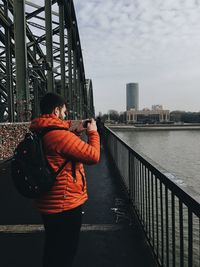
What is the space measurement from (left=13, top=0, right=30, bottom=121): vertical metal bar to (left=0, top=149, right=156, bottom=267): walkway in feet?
24.5

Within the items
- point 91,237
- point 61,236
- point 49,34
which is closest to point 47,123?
point 61,236

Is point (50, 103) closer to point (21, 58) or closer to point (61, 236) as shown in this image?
point (61, 236)

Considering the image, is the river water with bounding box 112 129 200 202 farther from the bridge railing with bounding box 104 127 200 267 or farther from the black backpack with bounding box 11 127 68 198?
the black backpack with bounding box 11 127 68 198

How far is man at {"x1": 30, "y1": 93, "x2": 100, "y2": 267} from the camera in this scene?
8.14 feet

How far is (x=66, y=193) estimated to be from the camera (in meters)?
2.53

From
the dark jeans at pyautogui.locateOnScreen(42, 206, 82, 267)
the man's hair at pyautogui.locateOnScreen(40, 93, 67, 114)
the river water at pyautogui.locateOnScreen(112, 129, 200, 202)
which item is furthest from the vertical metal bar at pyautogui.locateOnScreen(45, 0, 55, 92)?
the dark jeans at pyautogui.locateOnScreen(42, 206, 82, 267)

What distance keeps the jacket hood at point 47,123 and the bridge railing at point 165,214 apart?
938mm

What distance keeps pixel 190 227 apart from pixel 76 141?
Result: 3.01ft

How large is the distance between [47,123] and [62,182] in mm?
401

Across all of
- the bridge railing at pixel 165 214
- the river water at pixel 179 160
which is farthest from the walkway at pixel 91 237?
the river water at pixel 179 160

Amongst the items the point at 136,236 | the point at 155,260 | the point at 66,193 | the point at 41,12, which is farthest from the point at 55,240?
the point at 41,12

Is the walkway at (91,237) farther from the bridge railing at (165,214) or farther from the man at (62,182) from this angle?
the man at (62,182)

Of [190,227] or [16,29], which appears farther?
A: [16,29]

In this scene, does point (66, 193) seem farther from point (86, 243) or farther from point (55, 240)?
point (86, 243)
